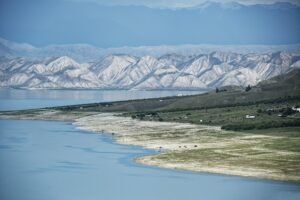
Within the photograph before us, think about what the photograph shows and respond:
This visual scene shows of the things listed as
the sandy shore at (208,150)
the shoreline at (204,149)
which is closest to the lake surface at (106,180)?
the shoreline at (204,149)

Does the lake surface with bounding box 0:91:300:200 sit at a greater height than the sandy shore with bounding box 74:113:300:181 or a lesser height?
lesser

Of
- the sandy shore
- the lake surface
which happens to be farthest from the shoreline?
the lake surface

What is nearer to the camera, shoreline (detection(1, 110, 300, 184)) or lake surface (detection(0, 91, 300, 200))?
lake surface (detection(0, 91, 300, 200))

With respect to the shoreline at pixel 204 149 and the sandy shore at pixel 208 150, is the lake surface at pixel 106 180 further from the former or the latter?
the sandy shore at pixel 208 150

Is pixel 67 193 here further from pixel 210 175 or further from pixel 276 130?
pixel 276 130

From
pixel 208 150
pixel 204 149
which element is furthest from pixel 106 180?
pixel 204 149

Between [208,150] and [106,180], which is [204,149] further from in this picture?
[106,180]

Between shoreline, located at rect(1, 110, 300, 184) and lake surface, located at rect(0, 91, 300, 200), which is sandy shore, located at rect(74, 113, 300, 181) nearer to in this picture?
shoreline, located at rect(1, 110, 300, 184)
